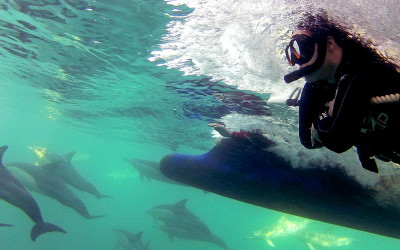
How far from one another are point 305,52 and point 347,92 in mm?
706

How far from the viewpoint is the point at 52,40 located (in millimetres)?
9766

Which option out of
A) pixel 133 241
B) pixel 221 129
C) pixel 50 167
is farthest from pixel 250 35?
pixel 133 241

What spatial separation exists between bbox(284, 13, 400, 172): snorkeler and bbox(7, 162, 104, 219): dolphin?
16.0 meters

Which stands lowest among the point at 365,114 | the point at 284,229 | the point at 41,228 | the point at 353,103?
the point at 284,229

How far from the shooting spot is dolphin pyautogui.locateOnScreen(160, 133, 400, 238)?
5.47 metres

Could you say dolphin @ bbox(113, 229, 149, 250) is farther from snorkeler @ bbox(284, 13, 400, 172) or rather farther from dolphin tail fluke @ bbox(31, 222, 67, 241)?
snorkeler @ bbox(284, 13, 400, 172)

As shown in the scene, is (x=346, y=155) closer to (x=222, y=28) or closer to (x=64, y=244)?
(x=222, y=28)

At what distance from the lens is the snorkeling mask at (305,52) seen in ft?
6.90

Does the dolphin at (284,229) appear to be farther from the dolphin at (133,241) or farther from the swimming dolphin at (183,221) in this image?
the dolphin at (133,241)

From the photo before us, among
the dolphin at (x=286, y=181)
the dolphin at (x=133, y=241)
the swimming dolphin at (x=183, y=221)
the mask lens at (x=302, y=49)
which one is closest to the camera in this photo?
the mask lens at (x=302, y=49)

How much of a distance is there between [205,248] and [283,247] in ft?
63.7

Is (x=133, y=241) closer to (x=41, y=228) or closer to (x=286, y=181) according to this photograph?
(x=41, y=228)

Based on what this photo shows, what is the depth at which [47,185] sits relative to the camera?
49.1ft

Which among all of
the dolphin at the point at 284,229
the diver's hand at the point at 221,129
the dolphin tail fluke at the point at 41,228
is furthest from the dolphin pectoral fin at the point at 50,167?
the dolphin at the point at 284,229
